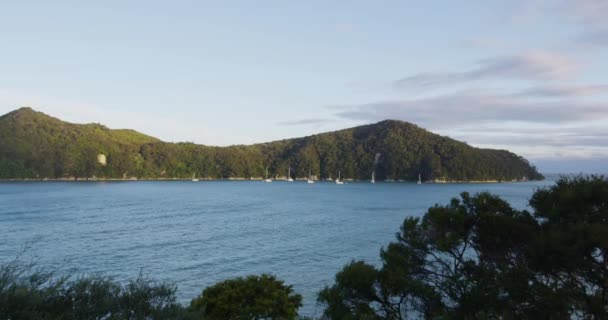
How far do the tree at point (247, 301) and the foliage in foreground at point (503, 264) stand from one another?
89.8 inches

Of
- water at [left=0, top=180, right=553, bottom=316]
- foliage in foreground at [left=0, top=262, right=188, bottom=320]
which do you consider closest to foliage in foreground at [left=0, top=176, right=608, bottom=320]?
foliage in foreground at [left=0, top=262, right=188, bottom=320]

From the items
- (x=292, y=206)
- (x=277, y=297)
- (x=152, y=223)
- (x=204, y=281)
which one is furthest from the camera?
(x=292, y=206)

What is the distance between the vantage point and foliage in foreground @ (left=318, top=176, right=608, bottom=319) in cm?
1273

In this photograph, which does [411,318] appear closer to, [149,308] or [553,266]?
[553,266]

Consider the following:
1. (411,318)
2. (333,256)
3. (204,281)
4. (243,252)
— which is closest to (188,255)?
(243,252)

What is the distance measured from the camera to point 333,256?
41406mm

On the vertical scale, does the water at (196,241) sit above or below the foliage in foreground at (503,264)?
below

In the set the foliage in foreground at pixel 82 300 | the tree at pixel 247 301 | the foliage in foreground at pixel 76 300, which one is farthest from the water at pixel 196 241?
the foliage in foreground at pixel 76 300

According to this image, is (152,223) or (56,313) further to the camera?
(152,223)

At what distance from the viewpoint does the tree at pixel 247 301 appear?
17422mm

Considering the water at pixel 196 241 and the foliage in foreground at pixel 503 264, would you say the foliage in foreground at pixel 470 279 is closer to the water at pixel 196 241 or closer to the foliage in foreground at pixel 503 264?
the foliage in foreground at pixel 503 264

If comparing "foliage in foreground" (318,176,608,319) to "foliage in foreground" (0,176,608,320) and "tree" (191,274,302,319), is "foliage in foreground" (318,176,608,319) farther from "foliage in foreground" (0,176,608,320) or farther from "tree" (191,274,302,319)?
"tree" (191,274,302,319)

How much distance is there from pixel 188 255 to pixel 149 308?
3220cm

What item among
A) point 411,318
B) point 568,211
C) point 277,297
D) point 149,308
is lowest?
point 411,318
